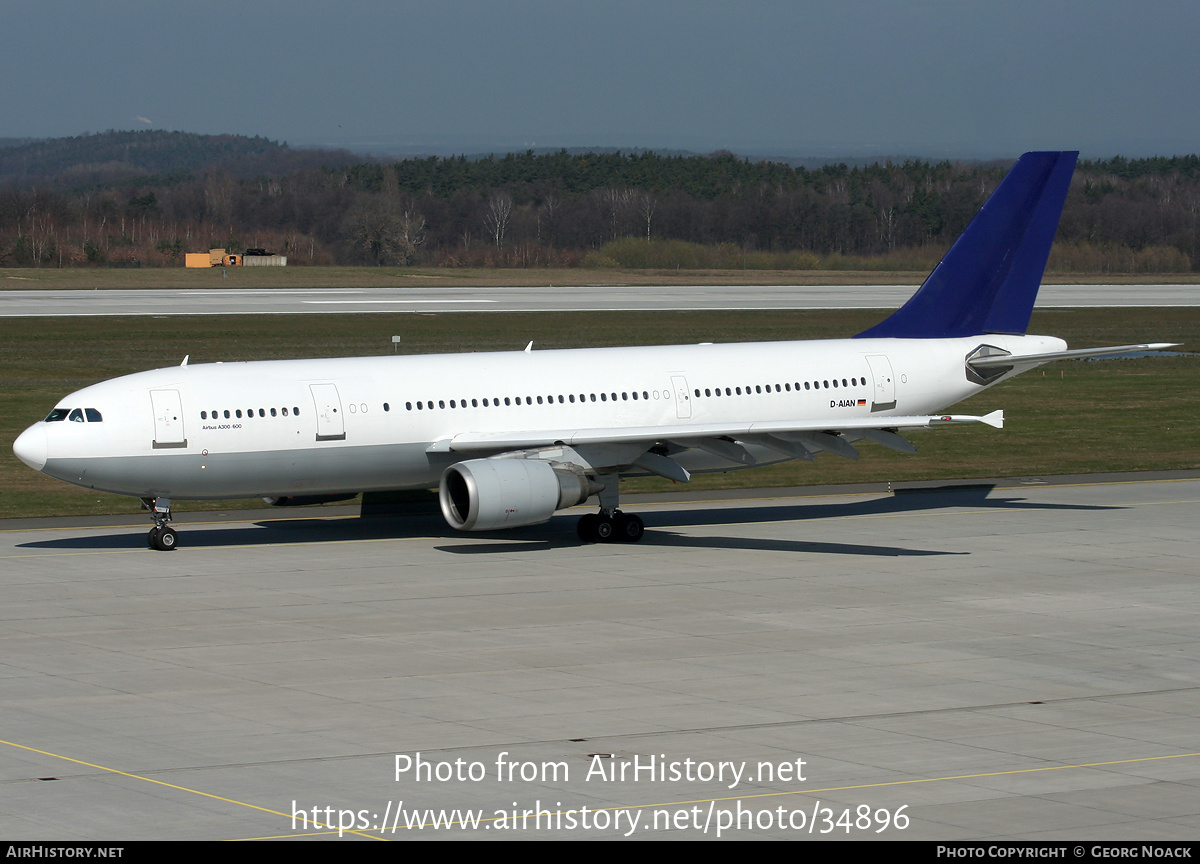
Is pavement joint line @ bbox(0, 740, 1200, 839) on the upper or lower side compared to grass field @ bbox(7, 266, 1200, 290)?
lower

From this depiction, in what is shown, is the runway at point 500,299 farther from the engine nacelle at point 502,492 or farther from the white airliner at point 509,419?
the engine nacelle at point 502,492

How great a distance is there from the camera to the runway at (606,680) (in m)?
16.1

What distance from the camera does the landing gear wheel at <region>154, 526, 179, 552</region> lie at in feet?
105

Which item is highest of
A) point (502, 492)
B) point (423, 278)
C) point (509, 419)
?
point (423, 278)

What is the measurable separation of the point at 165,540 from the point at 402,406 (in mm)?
5575

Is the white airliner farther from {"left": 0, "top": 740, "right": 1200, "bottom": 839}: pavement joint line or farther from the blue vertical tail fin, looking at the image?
{"left": 0, "top": 740, "right": 1200, "bottom": 839}: pavement joint line

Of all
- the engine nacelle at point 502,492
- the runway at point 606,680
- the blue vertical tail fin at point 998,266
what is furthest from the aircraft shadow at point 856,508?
the engine nacelle at point 502,492

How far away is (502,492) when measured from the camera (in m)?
31.0

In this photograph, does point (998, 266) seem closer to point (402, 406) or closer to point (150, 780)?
point (402, 406)

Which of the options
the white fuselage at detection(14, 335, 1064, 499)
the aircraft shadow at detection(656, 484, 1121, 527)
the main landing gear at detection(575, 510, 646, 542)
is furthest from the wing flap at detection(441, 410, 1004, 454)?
the aircraft shadow at detection(656, 484, 1121, 527)

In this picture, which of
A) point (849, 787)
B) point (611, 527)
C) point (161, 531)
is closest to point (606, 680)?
point (849, 787)

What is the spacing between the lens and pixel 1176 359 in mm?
75625

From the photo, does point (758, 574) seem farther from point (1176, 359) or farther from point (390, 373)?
point (1176, 359)

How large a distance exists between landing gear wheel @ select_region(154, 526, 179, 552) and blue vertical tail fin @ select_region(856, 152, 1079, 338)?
1783 centimetres
